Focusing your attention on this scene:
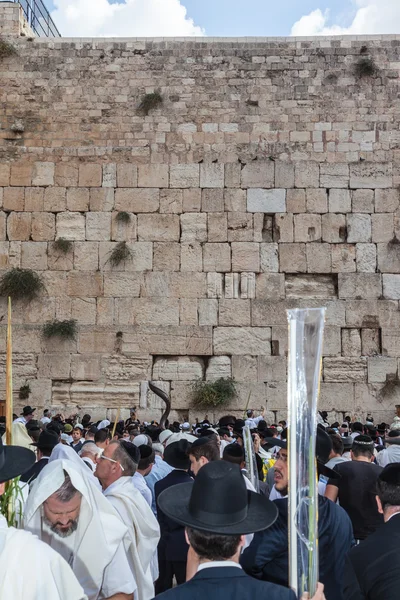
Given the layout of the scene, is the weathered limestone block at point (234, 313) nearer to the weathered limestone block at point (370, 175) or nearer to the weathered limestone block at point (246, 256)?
the weathered limestone block at point (246, 256)

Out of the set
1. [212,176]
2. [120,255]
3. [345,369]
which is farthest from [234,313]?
[212,176]

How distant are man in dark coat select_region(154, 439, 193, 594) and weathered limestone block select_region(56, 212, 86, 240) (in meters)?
9.97

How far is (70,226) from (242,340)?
167 inches

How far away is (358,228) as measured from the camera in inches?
571

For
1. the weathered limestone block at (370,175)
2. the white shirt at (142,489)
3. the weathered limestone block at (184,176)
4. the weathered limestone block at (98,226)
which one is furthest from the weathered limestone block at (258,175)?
the white shirt at (142,489)

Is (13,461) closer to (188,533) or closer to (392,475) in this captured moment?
(188,533)

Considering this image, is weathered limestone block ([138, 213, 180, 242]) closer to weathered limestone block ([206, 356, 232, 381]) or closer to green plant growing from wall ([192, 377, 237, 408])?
weathered limestone block ([206, 356, 232, 381])

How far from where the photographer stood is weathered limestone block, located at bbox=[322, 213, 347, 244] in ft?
47.5

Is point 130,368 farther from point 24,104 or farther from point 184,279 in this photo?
point 24,104

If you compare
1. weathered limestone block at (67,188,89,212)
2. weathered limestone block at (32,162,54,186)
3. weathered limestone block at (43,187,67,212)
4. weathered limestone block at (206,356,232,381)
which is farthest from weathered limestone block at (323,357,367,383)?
weathered limestone block at (32,162,54,186)

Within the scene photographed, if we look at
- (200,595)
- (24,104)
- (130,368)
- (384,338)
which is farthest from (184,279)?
(200,595)

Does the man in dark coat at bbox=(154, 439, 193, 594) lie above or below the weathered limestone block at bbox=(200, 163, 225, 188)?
below

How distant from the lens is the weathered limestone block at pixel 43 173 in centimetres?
1478

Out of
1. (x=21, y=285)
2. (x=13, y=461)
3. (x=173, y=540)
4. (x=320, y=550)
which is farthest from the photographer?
(x=21, y=285)
